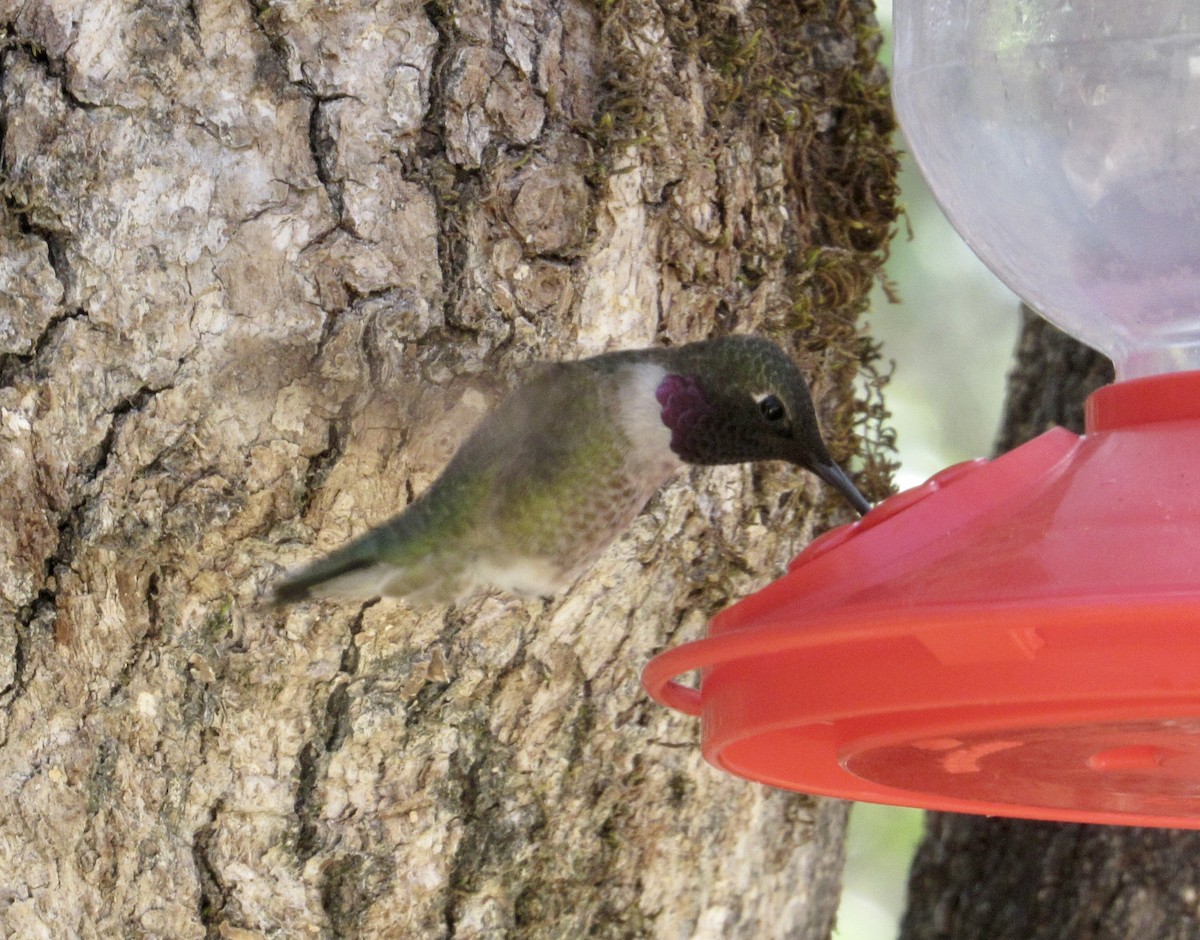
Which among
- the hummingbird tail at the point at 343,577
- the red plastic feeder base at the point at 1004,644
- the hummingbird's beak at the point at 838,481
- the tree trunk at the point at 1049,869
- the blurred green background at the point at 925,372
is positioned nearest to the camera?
the red plastic feeder base at the point at 1004,644

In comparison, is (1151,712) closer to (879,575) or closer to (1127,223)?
(879,575)

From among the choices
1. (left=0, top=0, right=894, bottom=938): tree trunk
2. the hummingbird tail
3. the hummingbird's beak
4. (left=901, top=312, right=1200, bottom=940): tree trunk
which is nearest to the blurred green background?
(left=901, top=312, right=1200, bottom=940): tree trunk

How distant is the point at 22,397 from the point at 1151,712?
1.52 metres

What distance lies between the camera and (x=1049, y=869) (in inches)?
111

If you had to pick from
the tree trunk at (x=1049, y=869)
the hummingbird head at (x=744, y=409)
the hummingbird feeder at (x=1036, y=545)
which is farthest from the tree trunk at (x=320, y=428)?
the tree trunk at (x=1049, y=869)

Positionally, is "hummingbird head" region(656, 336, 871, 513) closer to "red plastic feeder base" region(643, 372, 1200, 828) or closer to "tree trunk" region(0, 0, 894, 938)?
"tree trunk" region(0, 0, 894, 938)

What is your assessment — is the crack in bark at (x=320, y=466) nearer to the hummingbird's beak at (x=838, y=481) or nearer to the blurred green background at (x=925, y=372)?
the hummingbird's beak at (x=838, y=481)

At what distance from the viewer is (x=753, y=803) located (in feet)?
8.36

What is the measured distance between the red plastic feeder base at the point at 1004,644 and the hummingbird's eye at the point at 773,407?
50cm

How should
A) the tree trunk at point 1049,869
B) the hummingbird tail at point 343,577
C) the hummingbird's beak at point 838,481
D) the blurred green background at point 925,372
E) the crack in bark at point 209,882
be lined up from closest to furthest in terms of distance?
the hummingbird tail at point 343,577, the hummingbird's beak at point 838,481, the crack in bark at point 209,882, the tree trunk at point 1049,869, the blurred green background at point 925,372

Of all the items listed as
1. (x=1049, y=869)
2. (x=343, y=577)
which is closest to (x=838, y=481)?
(x=343, y=577)

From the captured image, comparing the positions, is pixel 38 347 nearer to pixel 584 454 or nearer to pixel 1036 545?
pixel 584 454

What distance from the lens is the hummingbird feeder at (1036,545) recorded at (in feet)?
4.00

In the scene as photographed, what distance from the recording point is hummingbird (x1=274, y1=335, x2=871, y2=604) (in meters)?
2.05
